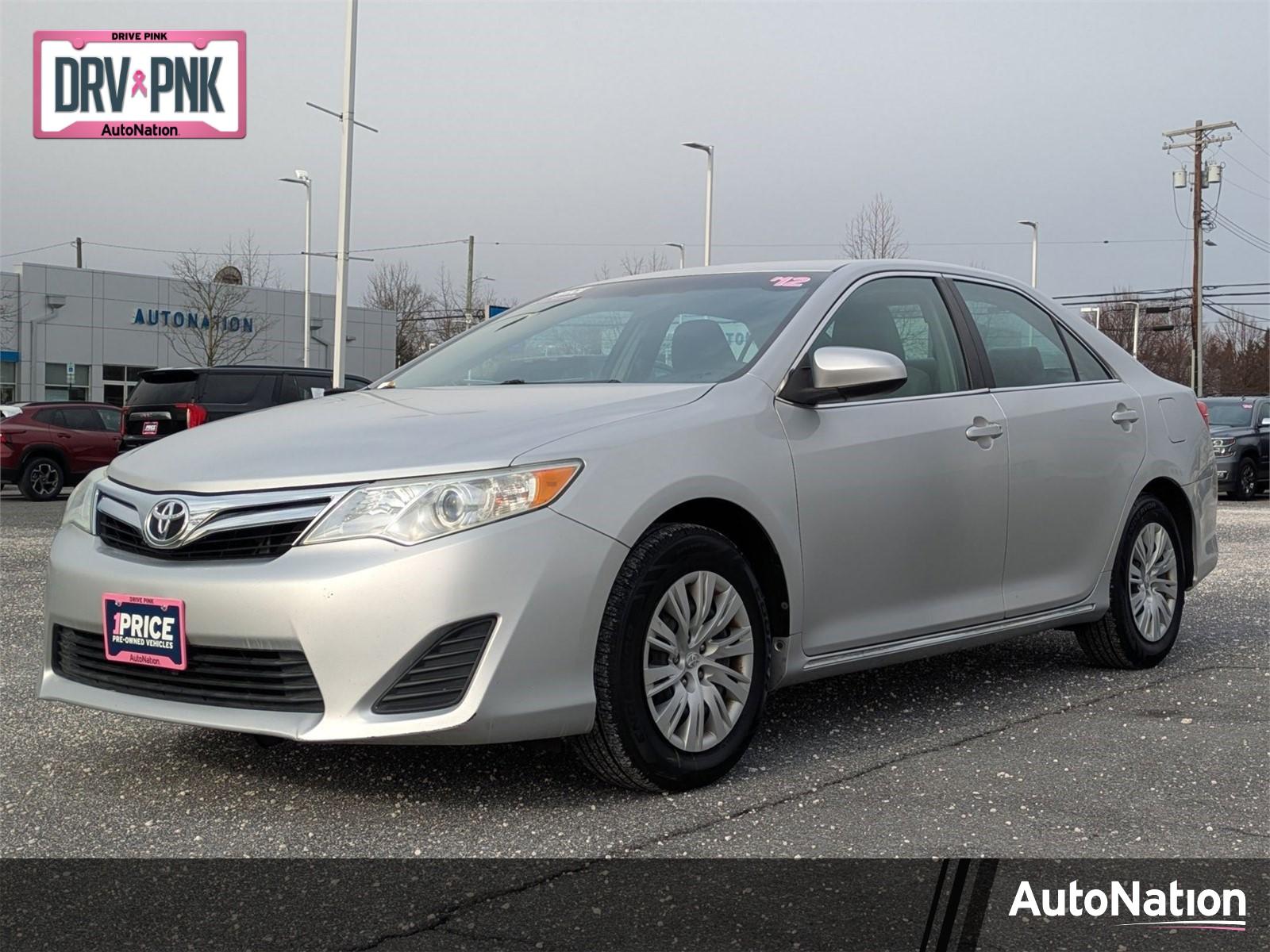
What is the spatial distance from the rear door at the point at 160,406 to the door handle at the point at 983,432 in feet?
45.4

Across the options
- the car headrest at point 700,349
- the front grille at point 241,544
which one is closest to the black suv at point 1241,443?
the car headrest at point 700,349

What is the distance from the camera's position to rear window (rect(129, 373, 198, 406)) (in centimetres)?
1797

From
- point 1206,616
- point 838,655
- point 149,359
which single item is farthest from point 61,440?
point 149,359

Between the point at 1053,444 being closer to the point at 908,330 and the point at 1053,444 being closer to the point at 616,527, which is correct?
the point at 908,330

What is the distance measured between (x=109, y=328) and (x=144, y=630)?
4765 cm

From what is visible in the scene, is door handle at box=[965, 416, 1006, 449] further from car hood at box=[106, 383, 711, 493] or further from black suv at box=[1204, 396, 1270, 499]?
black suv at box=[1204, 396, 1270, 499]

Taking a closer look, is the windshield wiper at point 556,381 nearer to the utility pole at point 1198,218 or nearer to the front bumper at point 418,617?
the front bumper at point 418,617

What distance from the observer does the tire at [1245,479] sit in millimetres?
22375

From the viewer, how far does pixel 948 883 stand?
3490mm

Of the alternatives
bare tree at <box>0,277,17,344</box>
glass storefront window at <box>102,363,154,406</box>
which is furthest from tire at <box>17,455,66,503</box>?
glass storefront window at <box>102,363,154,406</box>

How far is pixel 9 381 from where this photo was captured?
46.4 m

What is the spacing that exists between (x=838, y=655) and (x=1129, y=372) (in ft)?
8.03

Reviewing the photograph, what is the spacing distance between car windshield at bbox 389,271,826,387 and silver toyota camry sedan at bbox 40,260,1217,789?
0.01 m

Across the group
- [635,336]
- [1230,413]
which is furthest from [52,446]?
[635,336]
